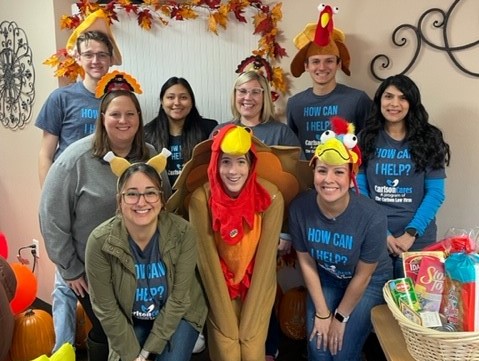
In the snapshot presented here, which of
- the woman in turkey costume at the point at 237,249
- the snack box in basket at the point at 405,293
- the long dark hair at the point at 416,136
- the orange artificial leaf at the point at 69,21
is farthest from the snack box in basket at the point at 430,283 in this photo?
the orange artificial leaf at the point at 69,21

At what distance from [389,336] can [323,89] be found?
4.46ft

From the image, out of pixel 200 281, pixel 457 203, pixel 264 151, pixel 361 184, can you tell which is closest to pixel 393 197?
pixel 361 184

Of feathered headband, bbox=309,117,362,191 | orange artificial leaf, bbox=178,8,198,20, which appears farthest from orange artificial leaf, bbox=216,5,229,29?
feathered headband, bbox=309,117,362,191

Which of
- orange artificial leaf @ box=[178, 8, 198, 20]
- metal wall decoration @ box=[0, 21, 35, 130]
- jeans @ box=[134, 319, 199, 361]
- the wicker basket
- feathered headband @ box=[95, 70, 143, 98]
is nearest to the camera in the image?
the wicker basket

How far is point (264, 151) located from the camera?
1902mm

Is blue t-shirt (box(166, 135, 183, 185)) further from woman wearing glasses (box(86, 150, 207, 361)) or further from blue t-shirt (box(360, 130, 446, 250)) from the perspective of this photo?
blue t-shirt (box(360, 130, 446, 250))

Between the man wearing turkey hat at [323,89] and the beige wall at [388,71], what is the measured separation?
159mm

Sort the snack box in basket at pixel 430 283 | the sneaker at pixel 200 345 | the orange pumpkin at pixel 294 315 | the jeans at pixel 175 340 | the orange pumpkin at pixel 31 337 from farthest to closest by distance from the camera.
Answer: the orange pumpkin at pixel 294 315 < the sneaker at pixel 200 345 < the orange pumpkin at pixel 31 337 < the jeans at pixel 175 340 < the snack box in basket at pixel 430 283

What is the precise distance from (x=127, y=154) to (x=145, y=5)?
122 cm

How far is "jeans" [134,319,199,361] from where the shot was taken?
5.80 feet

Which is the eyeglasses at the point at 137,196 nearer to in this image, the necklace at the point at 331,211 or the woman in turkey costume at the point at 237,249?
the woman in turkey costume at the point at 237,249

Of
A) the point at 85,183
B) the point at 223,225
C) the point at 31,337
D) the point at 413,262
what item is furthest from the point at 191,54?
the point at 413,262

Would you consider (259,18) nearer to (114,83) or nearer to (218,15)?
(218,15)

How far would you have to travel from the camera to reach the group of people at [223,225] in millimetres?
1700
